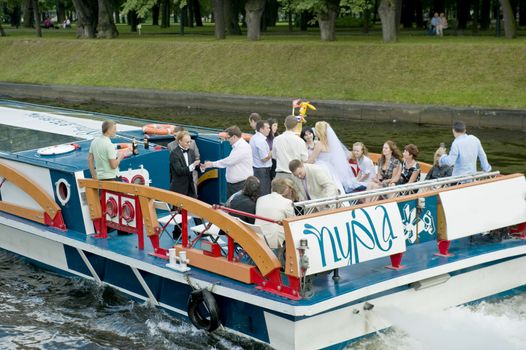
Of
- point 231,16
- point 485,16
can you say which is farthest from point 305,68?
point 485,16

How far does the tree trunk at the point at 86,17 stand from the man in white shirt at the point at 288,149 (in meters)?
39.5

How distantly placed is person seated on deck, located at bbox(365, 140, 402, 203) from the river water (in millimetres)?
2296

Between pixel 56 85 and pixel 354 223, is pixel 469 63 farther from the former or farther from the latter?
pixel 354 223

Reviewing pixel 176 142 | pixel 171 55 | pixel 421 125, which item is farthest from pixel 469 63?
pixel 176 142

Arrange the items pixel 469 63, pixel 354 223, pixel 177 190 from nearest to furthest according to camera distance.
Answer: pixel 354 223
pixel 177 190
pixel 469 63

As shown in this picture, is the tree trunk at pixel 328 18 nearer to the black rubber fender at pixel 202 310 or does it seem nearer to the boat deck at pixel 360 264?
the boat deck at pixel 360 264

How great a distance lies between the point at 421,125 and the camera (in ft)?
89.8

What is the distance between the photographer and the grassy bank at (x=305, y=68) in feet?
98.9

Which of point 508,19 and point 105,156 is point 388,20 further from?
point 105,156

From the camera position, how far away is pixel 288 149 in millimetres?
11648

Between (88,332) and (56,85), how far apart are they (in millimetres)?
31093

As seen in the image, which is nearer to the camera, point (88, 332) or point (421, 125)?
point (88, 332)

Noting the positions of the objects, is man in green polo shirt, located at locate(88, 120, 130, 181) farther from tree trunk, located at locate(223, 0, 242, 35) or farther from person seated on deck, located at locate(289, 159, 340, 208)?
tree trunk, located at locate(223, 0, 242, 35)

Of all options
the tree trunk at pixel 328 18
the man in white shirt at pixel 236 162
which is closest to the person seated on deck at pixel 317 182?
the man in white shirt at pixel 236 162
